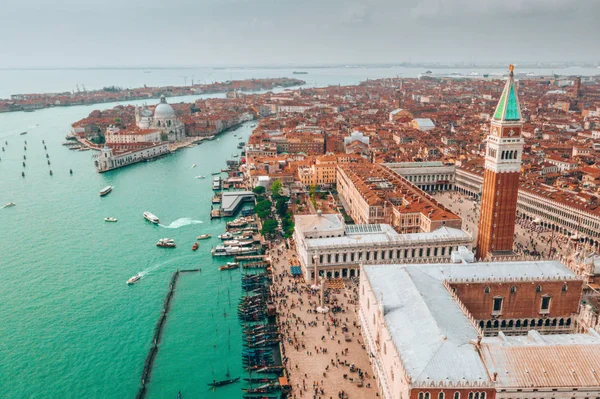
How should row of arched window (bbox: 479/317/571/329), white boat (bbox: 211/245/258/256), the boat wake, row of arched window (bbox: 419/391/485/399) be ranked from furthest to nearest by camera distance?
1. the boat wake
2. white boat (bbox: 211/245/258/256)
3. row of arched window (bbox: 479/317/571/329)
4. row of arched window (bbox: 419/391/485/399)

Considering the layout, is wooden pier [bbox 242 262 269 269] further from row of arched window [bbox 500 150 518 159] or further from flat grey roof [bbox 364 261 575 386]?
row of arched window [bbox 500 150 518 159]

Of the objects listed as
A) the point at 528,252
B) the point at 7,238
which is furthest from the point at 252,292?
the point at 7,238

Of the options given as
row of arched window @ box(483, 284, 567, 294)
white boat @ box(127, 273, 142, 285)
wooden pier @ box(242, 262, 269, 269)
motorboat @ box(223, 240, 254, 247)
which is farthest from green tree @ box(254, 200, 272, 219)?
row of arched window @ box(483, 284, 567, 294)

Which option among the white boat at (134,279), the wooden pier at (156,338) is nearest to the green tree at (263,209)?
the wooden pier at (156,338)

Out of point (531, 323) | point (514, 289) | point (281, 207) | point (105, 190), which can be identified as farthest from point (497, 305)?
point (105, 190)

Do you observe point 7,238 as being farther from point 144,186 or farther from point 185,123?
point 185,123

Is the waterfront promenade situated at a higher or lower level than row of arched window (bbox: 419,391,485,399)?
lower
